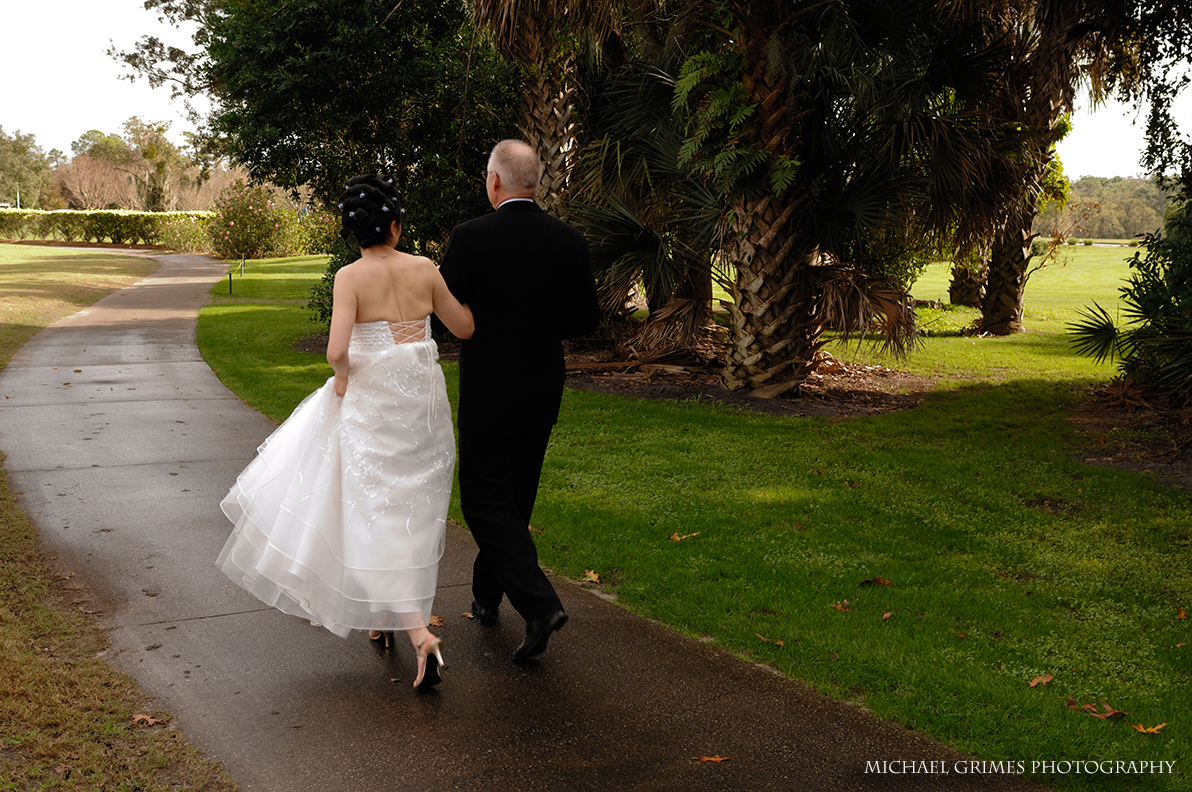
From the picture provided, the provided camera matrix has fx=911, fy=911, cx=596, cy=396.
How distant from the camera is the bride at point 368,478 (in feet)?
12.0

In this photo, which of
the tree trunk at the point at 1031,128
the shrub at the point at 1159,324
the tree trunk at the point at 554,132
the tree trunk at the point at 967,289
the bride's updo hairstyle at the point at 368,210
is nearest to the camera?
the bride's updo hairstyle at the point at 368,210

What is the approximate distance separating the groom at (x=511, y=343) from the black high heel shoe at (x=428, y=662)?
1.21ft

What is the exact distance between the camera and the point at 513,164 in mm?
3701

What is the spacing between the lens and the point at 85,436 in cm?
823

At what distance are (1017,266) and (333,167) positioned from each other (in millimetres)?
12117

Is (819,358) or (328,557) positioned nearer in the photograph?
(328,557)

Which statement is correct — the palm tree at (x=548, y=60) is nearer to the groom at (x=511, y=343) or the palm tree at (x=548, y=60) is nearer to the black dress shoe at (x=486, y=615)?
the groom at (x=511, y=343)

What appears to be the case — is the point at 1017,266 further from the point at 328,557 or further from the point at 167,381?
the point at 328,557

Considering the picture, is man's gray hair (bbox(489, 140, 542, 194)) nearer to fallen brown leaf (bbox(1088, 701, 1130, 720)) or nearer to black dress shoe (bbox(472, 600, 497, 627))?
black dress shoe (bbox(472, 600, 497, 627))

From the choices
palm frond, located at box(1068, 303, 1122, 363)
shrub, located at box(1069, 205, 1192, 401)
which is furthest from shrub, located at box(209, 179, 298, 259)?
shrub, located at box(1069, 205, 1192, 401)

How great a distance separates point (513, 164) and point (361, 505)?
4.97ft

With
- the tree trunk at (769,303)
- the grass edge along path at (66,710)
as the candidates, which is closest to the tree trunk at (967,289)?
the tree trunk at (769,303)

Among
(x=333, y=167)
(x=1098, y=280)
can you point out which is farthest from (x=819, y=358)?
(x=1098, y=280)

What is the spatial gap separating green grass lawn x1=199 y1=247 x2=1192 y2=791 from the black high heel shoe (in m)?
1.25
